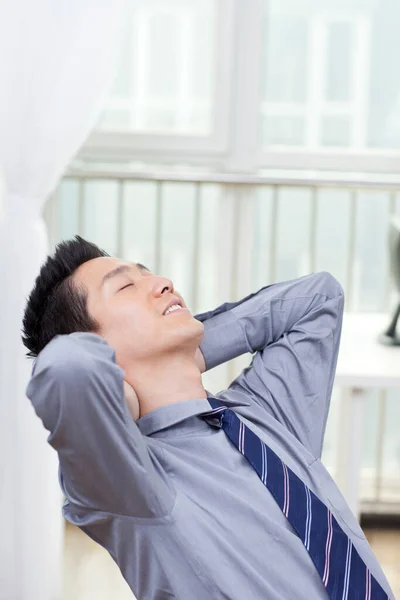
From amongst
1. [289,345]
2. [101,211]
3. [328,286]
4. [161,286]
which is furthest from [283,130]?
[161,286]

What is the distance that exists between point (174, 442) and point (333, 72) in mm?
1963

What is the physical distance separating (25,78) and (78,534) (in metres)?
1.39

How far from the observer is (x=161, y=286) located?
4.11 ft

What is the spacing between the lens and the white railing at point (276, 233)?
119 inches

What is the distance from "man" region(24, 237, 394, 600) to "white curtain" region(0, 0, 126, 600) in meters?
0.92

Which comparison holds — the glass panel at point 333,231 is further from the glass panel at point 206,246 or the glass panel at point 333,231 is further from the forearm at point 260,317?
the forearm at point 260,317

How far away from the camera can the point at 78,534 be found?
2805mm

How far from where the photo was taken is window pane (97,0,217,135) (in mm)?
2770

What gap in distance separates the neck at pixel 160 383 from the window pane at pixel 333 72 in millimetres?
1749

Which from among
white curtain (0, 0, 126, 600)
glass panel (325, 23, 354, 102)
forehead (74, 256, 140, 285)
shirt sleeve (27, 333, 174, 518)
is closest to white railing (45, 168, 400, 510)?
glass panel (325, 23, 354, 102)

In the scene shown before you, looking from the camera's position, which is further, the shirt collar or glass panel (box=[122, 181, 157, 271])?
glass panel (box=[122, 181, 157, 271])

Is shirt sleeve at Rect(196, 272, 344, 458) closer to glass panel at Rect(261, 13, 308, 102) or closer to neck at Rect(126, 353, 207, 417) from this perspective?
neck at Rect(126, 353, 207, 417)

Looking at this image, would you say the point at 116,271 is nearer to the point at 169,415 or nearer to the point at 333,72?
the point at 169,415

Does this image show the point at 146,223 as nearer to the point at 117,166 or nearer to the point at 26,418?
the point at 117,166
